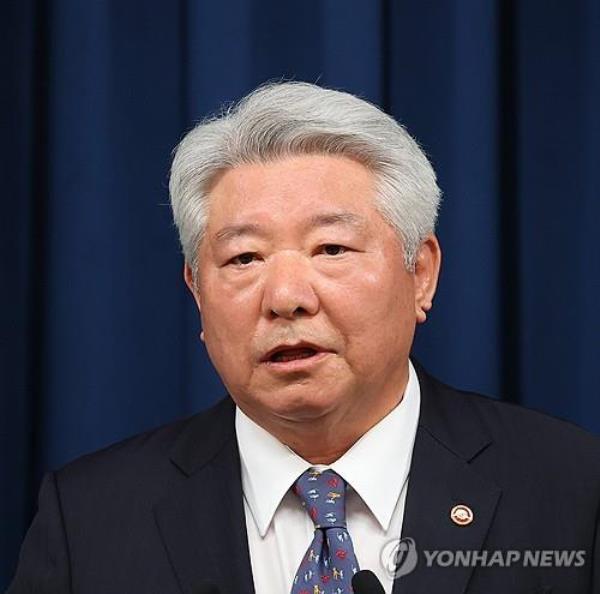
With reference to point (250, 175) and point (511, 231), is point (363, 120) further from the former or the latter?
point (511, 231)

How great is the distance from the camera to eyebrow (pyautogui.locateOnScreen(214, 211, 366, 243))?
151cm

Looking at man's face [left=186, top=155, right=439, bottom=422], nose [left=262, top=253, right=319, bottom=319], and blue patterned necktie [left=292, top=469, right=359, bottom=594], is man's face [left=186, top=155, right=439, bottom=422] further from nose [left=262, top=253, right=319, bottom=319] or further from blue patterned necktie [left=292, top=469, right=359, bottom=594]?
blue patterned necktie [left=292, top=469, right=359, bottom=594]

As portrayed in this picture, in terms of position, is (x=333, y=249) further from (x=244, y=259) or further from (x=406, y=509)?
(x=406, y=509)

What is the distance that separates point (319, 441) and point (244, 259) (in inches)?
10.5

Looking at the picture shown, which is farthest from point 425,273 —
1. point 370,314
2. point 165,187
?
point 165,187

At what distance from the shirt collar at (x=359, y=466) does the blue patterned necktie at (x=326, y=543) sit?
23mm

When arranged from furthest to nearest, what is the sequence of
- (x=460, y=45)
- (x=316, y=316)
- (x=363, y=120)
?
1. (x=460, y=45)
2. (x=363, y=120)
3. (x=316, y=316)

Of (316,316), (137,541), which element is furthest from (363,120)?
(137,541)

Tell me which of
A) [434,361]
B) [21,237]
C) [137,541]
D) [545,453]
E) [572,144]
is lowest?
[137,541]

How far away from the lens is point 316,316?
1.47 metres

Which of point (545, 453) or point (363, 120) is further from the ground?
point (363, 120)

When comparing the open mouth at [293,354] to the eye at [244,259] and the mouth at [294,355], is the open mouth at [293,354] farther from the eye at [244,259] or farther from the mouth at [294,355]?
the eye at [244,259]

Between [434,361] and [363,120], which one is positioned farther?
[434,361]

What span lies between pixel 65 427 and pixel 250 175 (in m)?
0.77
